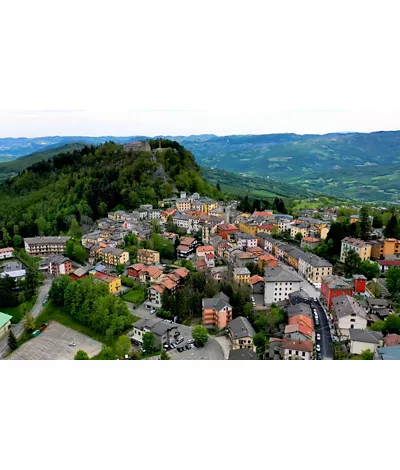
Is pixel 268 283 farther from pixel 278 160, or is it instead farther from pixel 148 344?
pixel 278 160

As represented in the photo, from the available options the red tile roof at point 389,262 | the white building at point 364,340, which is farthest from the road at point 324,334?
the red tile roof at point 389,262

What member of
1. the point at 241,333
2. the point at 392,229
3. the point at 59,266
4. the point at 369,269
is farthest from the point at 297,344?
the point at 59,266

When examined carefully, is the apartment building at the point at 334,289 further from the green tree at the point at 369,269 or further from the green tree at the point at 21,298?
the green tree at the point at 21,298

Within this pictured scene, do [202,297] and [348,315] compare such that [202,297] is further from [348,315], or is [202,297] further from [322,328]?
[348,315]

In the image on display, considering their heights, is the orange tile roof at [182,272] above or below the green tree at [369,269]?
below

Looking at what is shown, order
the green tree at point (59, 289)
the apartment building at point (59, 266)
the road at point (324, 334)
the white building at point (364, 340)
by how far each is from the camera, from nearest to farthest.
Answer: the white building at point (364, 340), the road at point (324, 334), the green tree at point (59, 289), the apartment building at point (59, 266)

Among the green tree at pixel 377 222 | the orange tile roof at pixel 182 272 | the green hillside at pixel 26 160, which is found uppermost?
the green hillside at pixel 26 160

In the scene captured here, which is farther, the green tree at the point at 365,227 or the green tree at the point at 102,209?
the green tree at the point at 102,209
